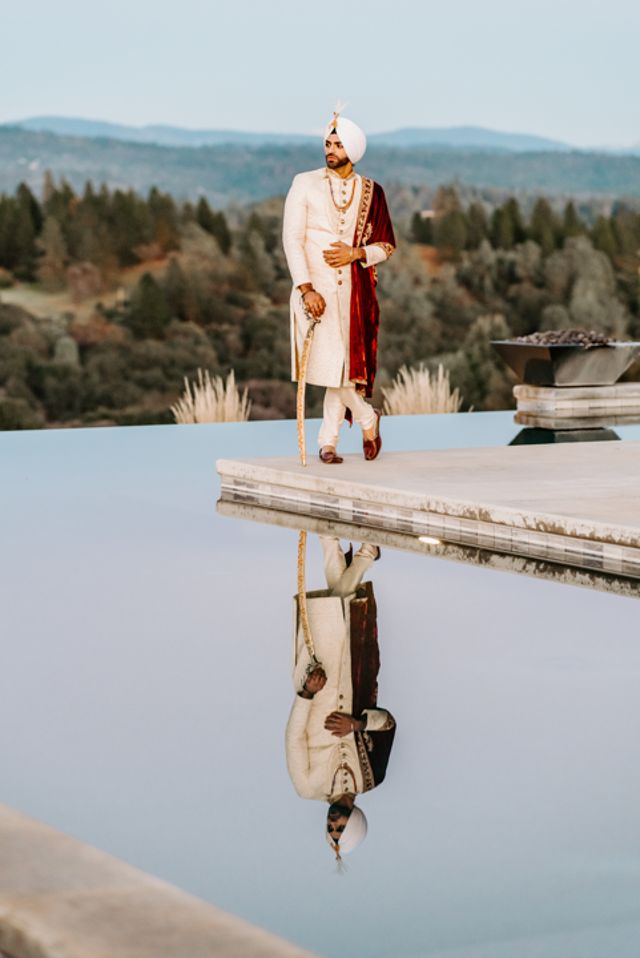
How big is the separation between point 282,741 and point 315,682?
1.52 ft

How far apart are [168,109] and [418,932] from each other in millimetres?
16372

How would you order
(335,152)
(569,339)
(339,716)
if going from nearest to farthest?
(339,716) → (335,152) → (569,339)

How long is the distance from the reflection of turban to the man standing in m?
4.11

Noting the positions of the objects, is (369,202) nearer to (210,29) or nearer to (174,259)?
(174,259)

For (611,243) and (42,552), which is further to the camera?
(611,243)

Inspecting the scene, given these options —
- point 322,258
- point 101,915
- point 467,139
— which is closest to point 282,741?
point 101,915

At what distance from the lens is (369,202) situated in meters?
6.92

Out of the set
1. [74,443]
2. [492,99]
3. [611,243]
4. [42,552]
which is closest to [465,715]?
[42,552]

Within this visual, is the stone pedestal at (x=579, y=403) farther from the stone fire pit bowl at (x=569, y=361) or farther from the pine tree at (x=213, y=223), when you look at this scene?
the pine tree at (x=213, y=223)

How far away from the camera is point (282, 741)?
3318 millimetres

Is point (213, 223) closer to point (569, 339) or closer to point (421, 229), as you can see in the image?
point (421, 229)

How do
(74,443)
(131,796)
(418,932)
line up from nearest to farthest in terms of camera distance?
(418,932) → (131,796) → (74,443)

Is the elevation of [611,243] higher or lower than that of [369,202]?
lower

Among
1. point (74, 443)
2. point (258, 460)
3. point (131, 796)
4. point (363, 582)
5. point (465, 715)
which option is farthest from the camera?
point (74, 443)
